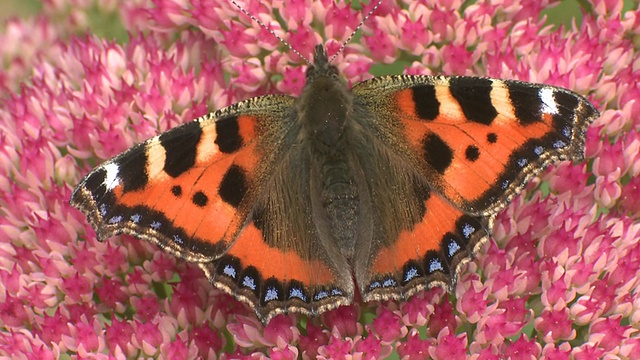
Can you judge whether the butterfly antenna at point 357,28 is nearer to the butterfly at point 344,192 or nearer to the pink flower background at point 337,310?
the pink flower background at point 337,310

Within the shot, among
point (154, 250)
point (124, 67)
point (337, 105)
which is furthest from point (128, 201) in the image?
point (124, 67)

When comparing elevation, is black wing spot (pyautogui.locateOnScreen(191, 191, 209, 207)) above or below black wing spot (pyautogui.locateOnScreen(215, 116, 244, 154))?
below

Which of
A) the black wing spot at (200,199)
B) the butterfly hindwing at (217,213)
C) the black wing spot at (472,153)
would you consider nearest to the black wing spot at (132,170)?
the butterfly hindwing at (217,213)

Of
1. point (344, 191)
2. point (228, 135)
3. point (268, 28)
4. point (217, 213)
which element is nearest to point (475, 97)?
point (344, 191)

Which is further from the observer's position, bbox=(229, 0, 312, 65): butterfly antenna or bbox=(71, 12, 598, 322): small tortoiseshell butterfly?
bbox=(229, 0, 312, 65): butterfly antenna

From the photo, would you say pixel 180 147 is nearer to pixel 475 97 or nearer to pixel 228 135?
pixel 228 135

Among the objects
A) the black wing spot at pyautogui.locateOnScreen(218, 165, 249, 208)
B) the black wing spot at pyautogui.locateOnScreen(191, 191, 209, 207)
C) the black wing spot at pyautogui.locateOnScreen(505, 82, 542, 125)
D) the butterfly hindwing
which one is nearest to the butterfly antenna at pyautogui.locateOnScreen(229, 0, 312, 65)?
the butterfly hindwing

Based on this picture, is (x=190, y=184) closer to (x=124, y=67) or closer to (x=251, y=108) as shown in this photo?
(x=251, y=108)

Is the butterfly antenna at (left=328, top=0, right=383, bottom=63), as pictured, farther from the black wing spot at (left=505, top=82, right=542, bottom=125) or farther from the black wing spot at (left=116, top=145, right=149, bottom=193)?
the black wing spot at (left=116, top=145, right=149, bottom=193)
